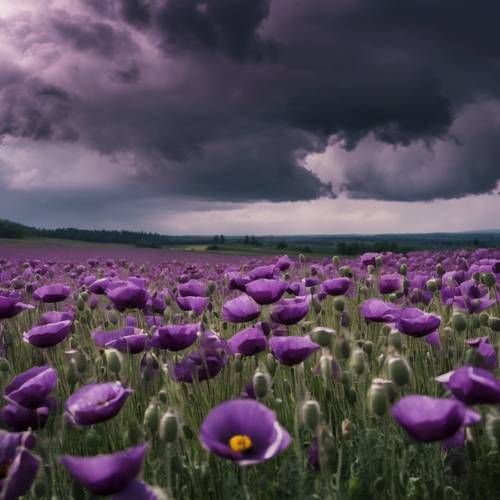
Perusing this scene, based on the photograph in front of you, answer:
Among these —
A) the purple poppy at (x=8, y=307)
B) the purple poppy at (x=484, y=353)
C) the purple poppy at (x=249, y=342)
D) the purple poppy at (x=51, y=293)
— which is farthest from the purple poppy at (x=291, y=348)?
the purple poppy at (x=51, y=293)

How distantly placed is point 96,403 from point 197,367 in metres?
0.69

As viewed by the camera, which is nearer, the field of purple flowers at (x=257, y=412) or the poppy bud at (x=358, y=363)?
the field of purple flowers at (x=257, y=412)

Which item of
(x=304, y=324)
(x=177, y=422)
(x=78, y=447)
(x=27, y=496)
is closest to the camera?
(x=177, y=422)

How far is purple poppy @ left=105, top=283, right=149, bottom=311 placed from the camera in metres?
2.99

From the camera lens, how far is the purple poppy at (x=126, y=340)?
2.48 metres

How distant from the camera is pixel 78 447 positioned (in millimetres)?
2461

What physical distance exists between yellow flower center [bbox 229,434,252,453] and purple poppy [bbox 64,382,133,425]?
13.4 inches

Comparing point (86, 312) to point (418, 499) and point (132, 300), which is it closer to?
point (132, 300)

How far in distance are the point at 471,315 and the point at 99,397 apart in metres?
2.19

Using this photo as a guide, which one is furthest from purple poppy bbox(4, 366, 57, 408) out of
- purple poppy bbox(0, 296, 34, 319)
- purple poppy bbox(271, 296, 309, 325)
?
purple poppy bbox(0, 296, 34, 319)

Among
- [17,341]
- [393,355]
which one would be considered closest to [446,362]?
[393,355]

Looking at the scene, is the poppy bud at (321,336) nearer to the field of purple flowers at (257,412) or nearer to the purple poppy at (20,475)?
the field of purple flowers at (257,412)

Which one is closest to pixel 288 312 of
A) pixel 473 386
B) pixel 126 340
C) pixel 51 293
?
pixel 126 340

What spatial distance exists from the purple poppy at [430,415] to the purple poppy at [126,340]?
1.43 m
